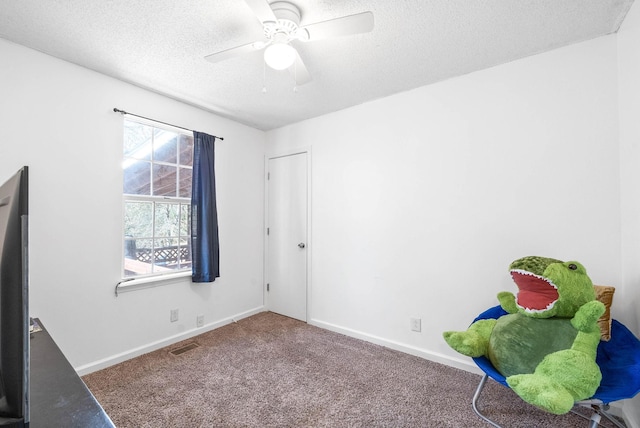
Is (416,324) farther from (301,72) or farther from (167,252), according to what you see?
(167,252)

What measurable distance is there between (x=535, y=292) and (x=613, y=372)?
476mm

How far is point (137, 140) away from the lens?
2619mm

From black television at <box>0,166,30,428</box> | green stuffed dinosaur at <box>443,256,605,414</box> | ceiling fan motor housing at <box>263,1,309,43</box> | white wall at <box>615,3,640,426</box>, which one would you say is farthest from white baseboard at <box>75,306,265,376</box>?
white wall at <box>615,3,640,426</box>

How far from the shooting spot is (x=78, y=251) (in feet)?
7.25

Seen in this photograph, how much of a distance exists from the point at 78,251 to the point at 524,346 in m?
3.09

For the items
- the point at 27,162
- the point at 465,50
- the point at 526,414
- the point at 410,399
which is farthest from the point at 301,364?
the point at 465,50

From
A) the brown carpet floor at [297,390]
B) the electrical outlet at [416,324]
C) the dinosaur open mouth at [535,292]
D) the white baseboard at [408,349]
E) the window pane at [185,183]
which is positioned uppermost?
the window pane at [185,183]

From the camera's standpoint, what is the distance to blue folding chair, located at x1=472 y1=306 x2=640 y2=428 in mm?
1291

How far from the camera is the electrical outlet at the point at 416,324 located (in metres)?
A: 2.53


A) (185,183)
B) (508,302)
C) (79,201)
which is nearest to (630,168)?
(508,302)

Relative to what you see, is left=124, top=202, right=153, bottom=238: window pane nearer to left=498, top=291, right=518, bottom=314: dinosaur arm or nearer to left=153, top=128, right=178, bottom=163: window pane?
left=153, top=128, right=178, bottom=163: window pane

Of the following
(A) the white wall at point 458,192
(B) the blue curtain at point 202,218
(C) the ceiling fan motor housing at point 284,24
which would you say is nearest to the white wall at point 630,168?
(A) the white wall at point 458,192

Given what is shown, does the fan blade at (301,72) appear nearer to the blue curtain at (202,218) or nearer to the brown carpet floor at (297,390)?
the blue curtain at (202,218)

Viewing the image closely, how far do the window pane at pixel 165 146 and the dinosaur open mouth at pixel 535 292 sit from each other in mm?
3034
